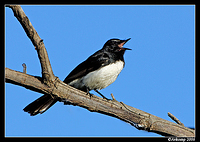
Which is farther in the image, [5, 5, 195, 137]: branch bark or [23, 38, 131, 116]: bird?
[23, 38, 131, 116]: bird

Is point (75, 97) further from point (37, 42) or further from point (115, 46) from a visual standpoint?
point (115, 46)

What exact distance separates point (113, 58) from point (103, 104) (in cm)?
149

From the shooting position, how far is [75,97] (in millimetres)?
4922

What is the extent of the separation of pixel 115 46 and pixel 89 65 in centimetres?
89

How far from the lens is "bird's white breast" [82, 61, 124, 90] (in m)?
5.93

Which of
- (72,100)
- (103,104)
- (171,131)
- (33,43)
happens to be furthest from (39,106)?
(171,131)

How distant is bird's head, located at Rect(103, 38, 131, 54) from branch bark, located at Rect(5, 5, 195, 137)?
1556mm

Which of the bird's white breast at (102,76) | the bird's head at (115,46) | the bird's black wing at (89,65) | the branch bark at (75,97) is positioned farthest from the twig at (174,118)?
the bird's head at (115,46)

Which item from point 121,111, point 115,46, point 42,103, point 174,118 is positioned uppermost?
point 115,46

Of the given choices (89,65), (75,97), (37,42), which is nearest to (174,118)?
(75,97)

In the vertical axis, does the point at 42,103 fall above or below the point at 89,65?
below

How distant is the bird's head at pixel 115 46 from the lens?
6.45 m

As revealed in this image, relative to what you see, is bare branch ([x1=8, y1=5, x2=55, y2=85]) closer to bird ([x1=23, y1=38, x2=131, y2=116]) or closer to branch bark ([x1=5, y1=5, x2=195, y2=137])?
branch bark ([x1=5, y1=5, x2=195, y2=137])

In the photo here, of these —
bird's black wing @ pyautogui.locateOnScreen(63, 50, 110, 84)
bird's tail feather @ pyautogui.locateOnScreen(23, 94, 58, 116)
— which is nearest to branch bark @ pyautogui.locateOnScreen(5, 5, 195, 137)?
bird's tail feather @ pyautogui.locateOnScreen(23, 94, 58, 116)
